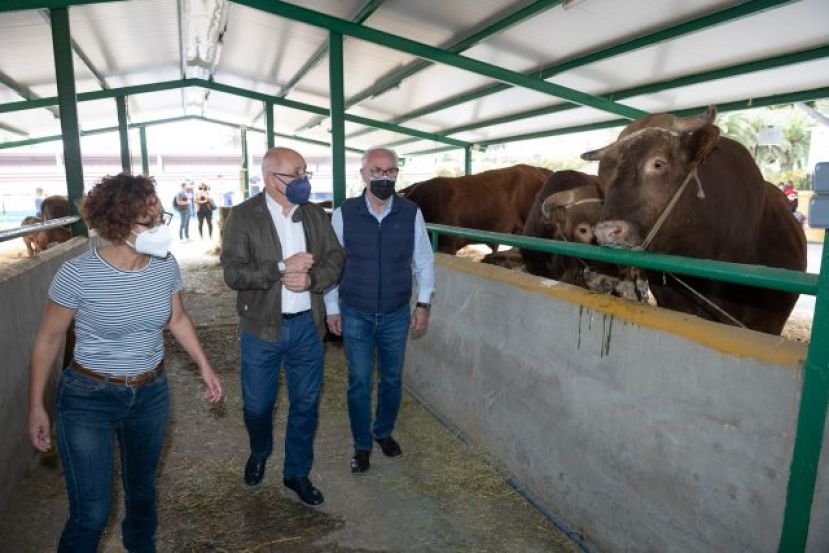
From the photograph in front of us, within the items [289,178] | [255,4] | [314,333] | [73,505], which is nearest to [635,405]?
[314,333]

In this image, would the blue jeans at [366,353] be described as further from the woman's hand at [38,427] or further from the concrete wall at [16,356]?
the concrete wall at [16,356]

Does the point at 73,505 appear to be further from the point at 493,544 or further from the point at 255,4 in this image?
the point at 255,4

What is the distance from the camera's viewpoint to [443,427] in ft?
14.3

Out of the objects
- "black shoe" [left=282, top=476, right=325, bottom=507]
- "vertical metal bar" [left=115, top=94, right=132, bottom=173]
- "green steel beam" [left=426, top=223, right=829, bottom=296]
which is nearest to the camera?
"green steel beam" [left=426, top=223, right=829, bottom=296]

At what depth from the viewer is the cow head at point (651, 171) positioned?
307 centimetres

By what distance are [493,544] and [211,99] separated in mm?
15994

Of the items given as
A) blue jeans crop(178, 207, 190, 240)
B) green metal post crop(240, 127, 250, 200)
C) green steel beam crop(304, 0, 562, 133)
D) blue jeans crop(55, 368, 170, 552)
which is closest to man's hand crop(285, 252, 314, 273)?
blue jeans crop(55, 368, 170, 552)

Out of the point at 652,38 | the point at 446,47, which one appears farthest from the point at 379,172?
the point at 446,47

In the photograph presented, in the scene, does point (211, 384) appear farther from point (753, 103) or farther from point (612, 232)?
point (753, 103)

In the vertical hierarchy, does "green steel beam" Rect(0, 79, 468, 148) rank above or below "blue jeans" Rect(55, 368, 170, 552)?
above

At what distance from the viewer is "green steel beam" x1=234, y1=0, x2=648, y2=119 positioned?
7.12 m

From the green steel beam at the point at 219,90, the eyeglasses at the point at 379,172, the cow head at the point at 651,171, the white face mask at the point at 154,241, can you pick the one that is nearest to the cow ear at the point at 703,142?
the cow head at the point at 651,171

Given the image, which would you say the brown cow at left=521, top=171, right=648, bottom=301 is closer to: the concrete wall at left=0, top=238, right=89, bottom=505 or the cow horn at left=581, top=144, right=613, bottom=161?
the cow horn at left=581, top=144, right=613, bottom=161

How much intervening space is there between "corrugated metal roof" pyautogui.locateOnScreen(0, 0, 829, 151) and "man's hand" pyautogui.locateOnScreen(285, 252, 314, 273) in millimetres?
4293
